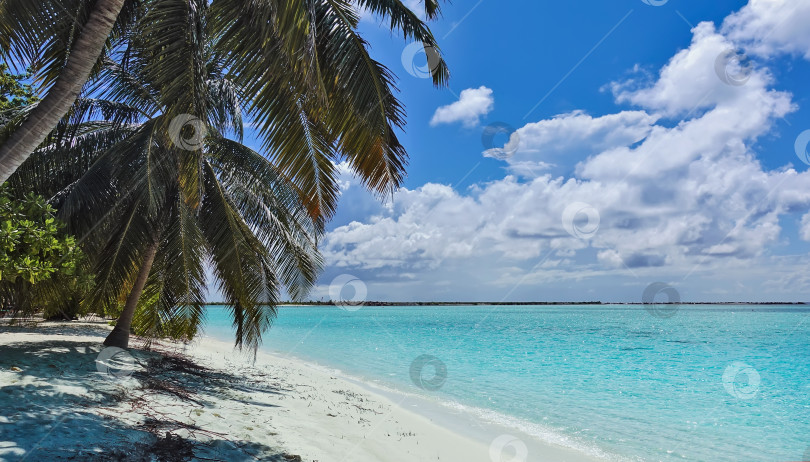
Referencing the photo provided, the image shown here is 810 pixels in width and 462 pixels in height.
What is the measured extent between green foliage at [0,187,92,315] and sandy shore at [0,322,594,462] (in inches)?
39.8

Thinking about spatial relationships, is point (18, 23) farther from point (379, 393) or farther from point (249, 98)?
point (379, 393)

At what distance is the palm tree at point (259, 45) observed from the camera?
438 cm

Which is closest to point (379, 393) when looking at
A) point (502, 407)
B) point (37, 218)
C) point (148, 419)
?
point (502, 407)

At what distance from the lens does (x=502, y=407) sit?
11828 millimetres

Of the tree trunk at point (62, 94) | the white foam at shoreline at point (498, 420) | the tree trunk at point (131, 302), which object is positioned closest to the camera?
the tree trunk at point (62, 94)

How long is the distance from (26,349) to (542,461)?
8.98 m

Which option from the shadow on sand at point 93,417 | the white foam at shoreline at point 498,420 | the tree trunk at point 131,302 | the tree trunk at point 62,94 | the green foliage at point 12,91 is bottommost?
the shadow on sand at point 93,417

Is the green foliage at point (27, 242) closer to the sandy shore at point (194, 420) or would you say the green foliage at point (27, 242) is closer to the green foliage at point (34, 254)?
the green foliage at point (34, 254)

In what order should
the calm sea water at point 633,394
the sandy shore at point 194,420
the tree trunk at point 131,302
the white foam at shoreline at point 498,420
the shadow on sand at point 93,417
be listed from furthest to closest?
the tree trunk at point 131,302 → the calm sea water at point 633,394 → the white foam at shoreline at point 498,420 → the sandy shore at point 194,420 → the shadow on sand at point 93,417

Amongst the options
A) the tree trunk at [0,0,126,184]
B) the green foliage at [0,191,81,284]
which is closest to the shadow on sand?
the green foliage at [0,191,81,284]

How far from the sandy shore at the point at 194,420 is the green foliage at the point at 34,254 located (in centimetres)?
101

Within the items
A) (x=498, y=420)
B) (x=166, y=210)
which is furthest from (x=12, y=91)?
(x=498, y=420)

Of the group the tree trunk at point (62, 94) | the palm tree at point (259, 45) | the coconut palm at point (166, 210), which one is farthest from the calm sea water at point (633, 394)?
the tree trunk at point (62, 94)

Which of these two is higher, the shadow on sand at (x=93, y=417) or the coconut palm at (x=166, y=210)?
the coconut palm at (x=166, y=210)
